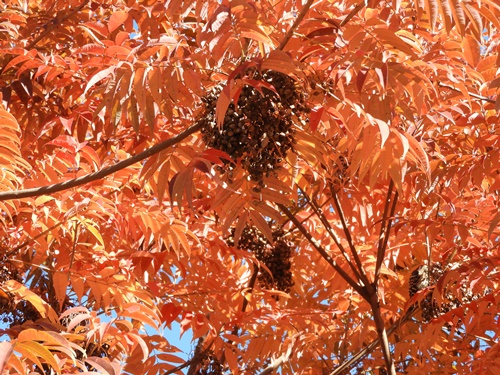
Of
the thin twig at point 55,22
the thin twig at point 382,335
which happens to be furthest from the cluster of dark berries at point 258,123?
the thin twig at point 55,22

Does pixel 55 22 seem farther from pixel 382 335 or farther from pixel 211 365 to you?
pixel 382 335

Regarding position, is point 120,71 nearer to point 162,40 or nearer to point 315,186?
point 162,40

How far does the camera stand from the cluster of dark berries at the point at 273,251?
5227 millimetres

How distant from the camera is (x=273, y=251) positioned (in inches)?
207

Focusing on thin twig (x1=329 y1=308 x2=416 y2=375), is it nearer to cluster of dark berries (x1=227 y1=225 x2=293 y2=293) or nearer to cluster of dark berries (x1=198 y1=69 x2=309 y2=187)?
cluster of dark berries (x1=227 y1=225 x2=293 y2=293)

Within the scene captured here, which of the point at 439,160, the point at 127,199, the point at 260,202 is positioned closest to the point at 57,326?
the point at 127,199

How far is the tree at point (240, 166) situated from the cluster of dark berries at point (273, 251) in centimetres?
1

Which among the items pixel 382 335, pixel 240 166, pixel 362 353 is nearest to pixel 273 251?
pixel 362 353

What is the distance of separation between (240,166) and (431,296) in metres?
2.94

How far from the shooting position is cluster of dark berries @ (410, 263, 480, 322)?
5633 millimetres

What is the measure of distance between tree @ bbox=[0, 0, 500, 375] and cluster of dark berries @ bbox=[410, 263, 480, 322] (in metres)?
0.02

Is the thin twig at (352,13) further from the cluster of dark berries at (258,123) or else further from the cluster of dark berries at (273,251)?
the cluster of dark berries at (273,251)

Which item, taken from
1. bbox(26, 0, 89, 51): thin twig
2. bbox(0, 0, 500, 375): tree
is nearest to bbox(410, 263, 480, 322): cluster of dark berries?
bbox(0, 0, 500, 375): tree

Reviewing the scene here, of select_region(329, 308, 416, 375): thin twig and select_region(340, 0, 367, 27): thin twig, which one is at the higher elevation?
select_region(340, 0, 367, 27): thin twig
